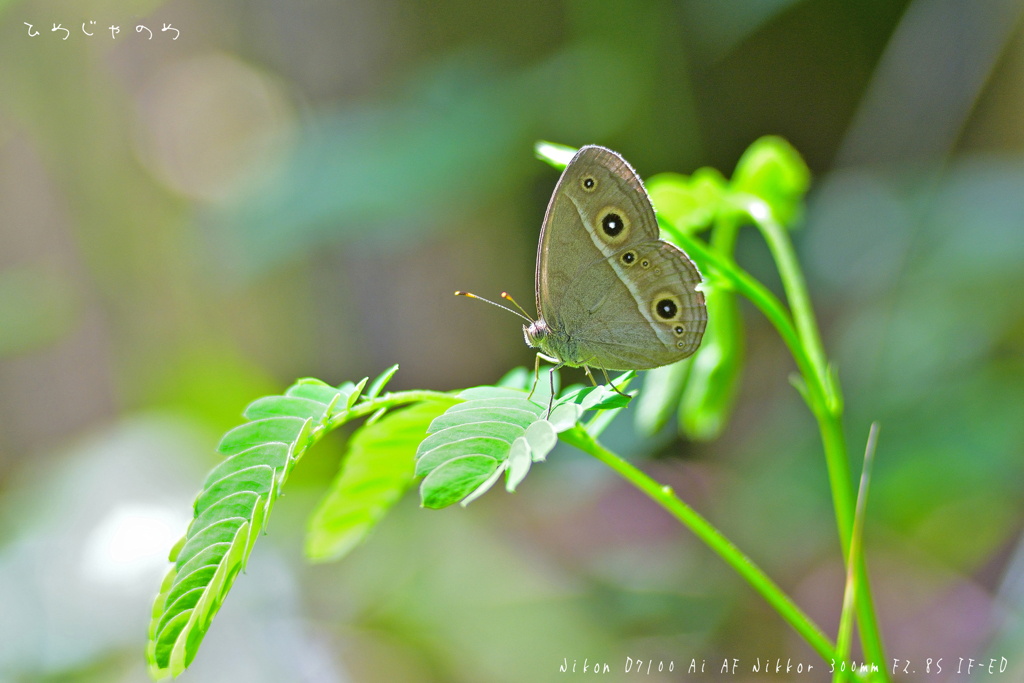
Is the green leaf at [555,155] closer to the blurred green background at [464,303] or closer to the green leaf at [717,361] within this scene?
the green leaf at [717,361]

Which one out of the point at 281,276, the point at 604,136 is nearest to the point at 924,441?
the point at 604,136

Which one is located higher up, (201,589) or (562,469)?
(201,589)

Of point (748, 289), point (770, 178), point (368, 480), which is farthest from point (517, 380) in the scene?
point (770, 178)

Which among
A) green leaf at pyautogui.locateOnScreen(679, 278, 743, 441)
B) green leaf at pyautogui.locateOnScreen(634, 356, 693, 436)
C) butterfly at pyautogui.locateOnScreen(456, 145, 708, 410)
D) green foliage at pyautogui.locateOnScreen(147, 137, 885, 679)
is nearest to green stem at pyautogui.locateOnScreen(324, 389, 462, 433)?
green foliage at pyautogui.locateOnScreen(147, 137, 885, 679)

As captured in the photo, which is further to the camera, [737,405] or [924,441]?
[737,405]

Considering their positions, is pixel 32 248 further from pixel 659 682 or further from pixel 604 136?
pixel 659 682

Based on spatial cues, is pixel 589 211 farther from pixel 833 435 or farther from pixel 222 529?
pixel 222 529

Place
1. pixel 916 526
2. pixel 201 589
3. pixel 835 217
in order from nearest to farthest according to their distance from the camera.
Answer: pixel 201 589 < pixel 916 526 < pixel 835 217
